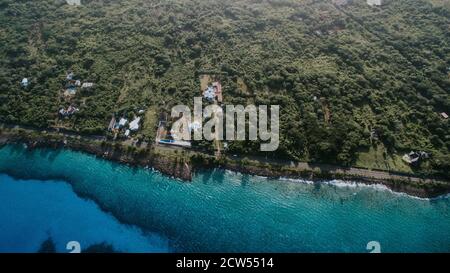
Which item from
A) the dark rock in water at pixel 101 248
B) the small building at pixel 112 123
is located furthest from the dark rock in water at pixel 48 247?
the small building at pixel 112 123

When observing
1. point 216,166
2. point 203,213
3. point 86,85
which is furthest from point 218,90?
point 86,85

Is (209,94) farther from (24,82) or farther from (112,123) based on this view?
(24,82)

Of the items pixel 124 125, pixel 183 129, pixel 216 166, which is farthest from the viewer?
pixel 124 125

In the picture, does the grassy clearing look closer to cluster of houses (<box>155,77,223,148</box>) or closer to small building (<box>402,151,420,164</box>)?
small building (<box>402,151,420,164</box>)

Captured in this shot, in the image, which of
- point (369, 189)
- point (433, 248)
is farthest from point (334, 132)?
point (433, 248)
